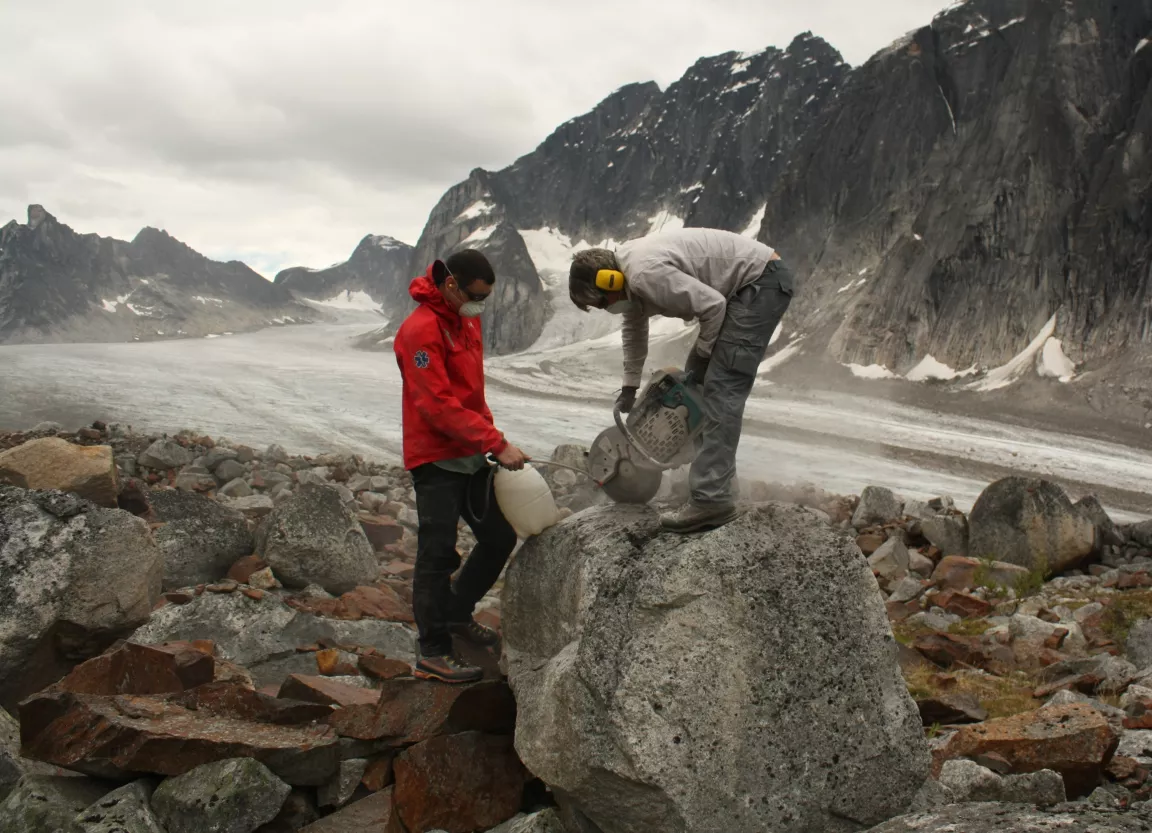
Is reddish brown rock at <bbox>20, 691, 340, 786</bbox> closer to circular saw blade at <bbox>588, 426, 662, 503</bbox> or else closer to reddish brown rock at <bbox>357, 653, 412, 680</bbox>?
reddish brown rock at <bbox>357, 653, 412, 680</bbox>

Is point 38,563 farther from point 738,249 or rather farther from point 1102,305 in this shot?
point 1102,305

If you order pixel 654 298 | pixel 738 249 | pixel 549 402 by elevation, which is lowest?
pixel 549 402

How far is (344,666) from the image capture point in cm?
619

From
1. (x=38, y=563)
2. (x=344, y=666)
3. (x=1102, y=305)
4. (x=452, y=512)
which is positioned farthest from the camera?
(x=1102, y=305)

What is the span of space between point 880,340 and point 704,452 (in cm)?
5076

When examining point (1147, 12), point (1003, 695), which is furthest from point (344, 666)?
point (1147, 12)

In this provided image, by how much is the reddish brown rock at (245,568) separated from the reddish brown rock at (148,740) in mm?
3694

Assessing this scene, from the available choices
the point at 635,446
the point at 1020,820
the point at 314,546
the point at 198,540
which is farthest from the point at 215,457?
the point at 1020,820

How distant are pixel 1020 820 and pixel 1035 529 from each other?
9.96 m

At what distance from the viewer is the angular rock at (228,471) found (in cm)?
1444

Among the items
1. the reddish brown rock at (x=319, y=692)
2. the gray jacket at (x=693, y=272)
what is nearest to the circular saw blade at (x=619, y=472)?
the gray jacket at (x=693, y=272)

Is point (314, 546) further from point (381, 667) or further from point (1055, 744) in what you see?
point (1055, 744)

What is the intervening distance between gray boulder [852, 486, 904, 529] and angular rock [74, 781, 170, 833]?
12.5m

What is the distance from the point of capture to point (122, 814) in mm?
3947
